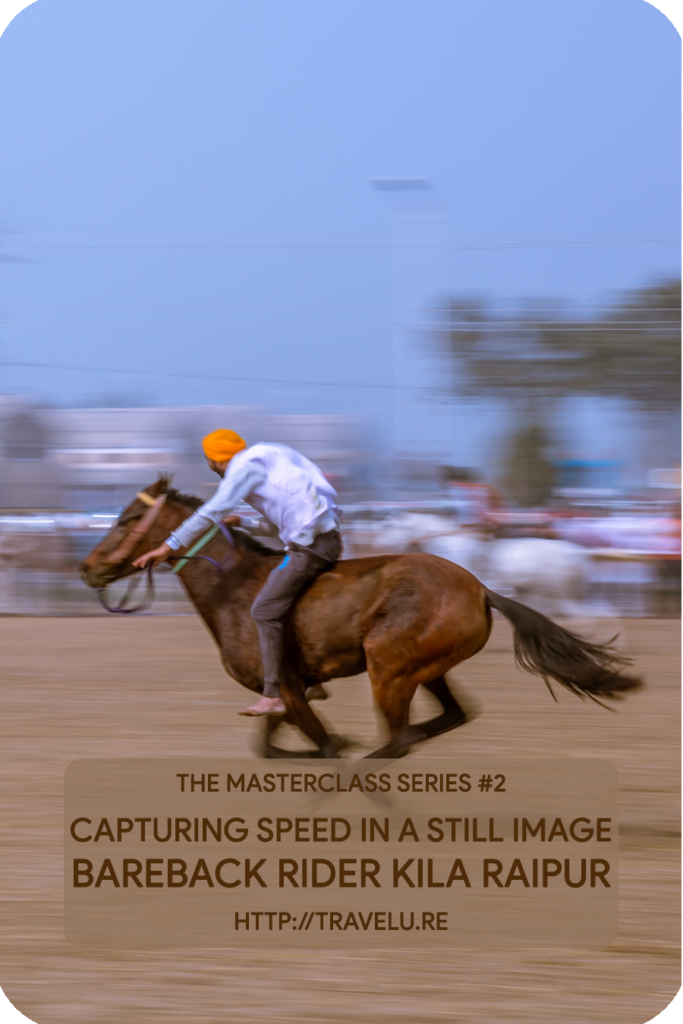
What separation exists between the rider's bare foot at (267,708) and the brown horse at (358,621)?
0.13 meters

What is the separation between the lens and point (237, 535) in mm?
4492

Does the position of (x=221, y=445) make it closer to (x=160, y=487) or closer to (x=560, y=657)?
(x=160, y=487)

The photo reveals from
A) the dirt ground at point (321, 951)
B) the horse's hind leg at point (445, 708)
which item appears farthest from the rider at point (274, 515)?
the dirt ground at point (321, 951)

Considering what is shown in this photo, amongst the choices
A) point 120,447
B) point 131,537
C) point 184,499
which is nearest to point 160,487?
point 184,499

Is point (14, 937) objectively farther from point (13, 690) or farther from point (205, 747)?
point (13, 690)

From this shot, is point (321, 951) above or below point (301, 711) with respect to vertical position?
below

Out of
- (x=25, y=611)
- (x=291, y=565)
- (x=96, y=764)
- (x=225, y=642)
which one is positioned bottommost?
(x=25, y=611)

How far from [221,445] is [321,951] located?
1745mm

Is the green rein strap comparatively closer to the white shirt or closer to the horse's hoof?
the white shirt

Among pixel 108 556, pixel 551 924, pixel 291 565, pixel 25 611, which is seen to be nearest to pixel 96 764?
pixel 108 556

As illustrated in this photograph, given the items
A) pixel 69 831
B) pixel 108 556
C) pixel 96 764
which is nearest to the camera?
pixel 69 831

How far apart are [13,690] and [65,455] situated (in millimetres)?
6821

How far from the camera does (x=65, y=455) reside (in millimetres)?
14633

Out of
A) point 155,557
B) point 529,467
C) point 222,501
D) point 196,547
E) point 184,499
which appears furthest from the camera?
point 529,467
